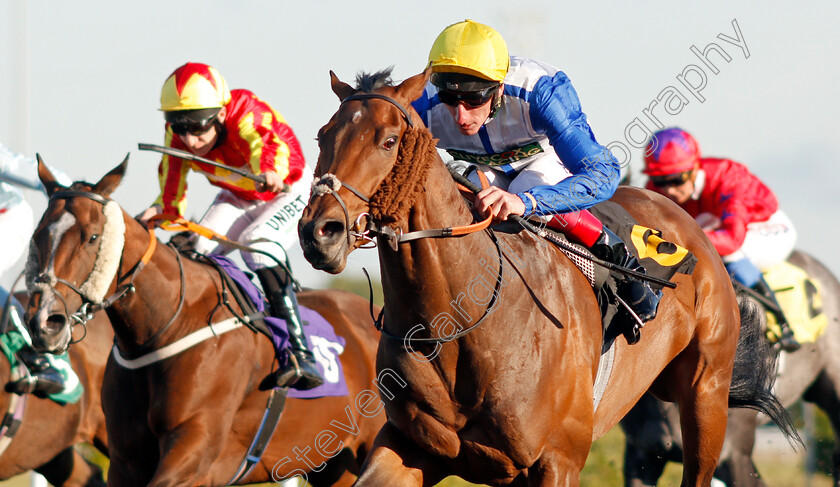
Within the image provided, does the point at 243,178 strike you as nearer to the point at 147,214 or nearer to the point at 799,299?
the point at 147,214

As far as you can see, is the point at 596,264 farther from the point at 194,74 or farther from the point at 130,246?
the point at 194,74

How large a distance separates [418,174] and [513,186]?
3.44ft

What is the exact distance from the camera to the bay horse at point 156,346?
15.0ft

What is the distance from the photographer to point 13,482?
9.53 meters

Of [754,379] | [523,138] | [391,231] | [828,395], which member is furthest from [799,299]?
[391,231]

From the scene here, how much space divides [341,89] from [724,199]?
14.7 feet

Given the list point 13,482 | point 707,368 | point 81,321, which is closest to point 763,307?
point 707,368

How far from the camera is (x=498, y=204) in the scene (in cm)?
327

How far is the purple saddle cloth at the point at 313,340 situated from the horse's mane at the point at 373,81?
267 centimetres

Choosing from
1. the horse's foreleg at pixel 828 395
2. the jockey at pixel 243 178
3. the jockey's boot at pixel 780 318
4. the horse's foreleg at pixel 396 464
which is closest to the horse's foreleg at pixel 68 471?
the jockey at pixel 243 178

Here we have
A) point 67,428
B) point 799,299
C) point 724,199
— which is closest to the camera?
point 67,428

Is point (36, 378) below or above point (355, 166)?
below

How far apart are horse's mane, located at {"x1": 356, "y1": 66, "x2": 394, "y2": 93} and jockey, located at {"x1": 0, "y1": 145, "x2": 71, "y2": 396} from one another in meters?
3.22

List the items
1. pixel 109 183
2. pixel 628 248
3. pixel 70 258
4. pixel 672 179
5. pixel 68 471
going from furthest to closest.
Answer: pixel 672 179 < pixel 68 471 < pixel 109 183 < pixel 70 258 < pixel 628 248
